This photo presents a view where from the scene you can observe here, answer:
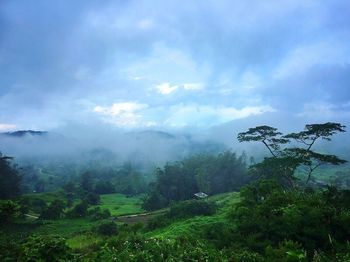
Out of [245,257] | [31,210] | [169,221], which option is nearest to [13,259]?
[245,257]

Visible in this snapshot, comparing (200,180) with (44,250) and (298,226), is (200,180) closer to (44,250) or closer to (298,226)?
(298,226)

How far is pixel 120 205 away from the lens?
87750 mm

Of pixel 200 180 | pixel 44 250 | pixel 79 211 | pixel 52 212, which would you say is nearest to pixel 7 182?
pixel 52 212

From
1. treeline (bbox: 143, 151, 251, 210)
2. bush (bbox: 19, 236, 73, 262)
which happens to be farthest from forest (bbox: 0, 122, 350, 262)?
treeline (bbox: 143, 151, 251, 210)

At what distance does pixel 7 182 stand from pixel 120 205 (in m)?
26.4

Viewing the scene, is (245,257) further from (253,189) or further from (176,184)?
(176,184)

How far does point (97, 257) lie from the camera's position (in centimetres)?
2200

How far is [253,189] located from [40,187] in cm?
11048

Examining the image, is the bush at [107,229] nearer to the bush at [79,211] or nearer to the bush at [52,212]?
the bush at [52,212]

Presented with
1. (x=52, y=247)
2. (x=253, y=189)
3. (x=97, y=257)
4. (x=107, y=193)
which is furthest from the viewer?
(x=107, y=193)

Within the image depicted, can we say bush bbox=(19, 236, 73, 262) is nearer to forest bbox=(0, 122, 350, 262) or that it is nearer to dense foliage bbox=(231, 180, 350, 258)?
forest bbox=(0, 122, 350, 262)

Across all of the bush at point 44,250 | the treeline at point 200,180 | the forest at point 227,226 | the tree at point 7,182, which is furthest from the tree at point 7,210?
the treeline at point 200,180

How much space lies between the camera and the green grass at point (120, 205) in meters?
76.4

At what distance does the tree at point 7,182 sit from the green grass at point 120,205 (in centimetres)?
1893
